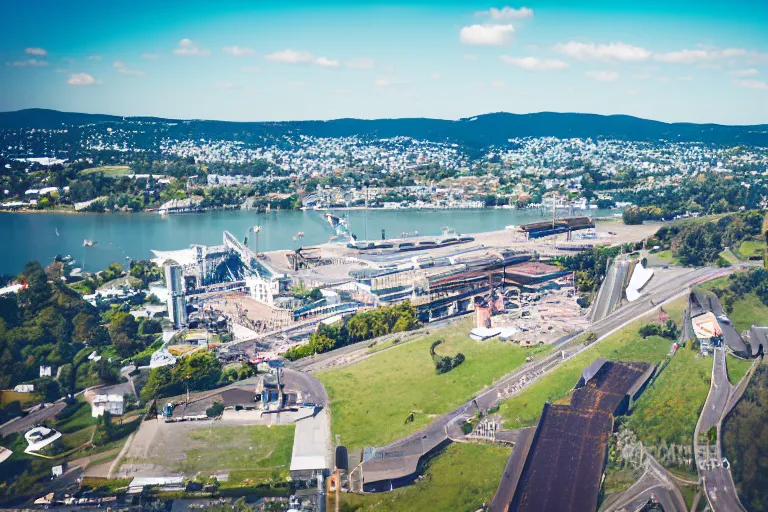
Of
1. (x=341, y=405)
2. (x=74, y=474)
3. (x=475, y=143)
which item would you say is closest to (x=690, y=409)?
(x=341, y=405)

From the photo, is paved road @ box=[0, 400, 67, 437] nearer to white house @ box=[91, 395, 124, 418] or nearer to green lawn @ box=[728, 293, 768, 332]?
white house @ box=[91, 395, 124, 418]

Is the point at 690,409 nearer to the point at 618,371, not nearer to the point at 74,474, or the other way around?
the point at 618,371

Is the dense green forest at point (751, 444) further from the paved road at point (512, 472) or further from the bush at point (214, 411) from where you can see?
the bush at point (214, 411)

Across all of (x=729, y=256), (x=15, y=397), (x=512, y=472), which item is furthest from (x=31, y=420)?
(x=729, y=256)

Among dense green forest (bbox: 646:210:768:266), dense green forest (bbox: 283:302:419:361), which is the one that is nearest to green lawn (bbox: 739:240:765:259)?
dense green forest (bbox: 646:210:768:266)

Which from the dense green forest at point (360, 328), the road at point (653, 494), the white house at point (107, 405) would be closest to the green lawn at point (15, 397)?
the white house at point (107, 405)
